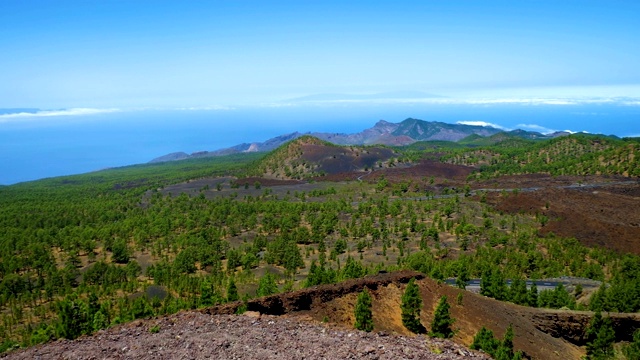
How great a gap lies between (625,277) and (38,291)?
247ft

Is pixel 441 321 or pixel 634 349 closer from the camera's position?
pixel 441 321

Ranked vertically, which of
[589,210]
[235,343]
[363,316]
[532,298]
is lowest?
[589,210]

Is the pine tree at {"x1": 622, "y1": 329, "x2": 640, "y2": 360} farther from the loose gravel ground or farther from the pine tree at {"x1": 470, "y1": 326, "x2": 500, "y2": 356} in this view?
the loose gravel ground

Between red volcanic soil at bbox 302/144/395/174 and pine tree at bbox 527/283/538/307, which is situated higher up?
red volcanic soil at bbox 302/144/395/174

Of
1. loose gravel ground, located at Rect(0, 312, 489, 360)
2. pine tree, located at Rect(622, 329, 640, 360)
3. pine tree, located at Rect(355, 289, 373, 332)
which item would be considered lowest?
pine tree, located at Rect(622, 329, 640, 360)

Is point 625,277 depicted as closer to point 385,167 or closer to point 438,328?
point 438,328

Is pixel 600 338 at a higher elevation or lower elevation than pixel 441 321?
lower

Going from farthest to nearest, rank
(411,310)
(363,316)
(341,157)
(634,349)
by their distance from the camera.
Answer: (341,157) → (634,349) → (411,310) → (363,316)

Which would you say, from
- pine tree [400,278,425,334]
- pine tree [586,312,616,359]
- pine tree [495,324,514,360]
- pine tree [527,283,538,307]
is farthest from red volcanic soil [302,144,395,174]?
pine tree [495,324,514,360]

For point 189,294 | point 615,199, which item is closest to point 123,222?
point 189,294

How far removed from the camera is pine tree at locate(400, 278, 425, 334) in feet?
105

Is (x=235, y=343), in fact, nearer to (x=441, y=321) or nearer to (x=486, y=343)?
(x=441, y=321)

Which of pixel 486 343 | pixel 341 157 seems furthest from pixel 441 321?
pixel 341 157

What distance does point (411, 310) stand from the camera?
32406mm
